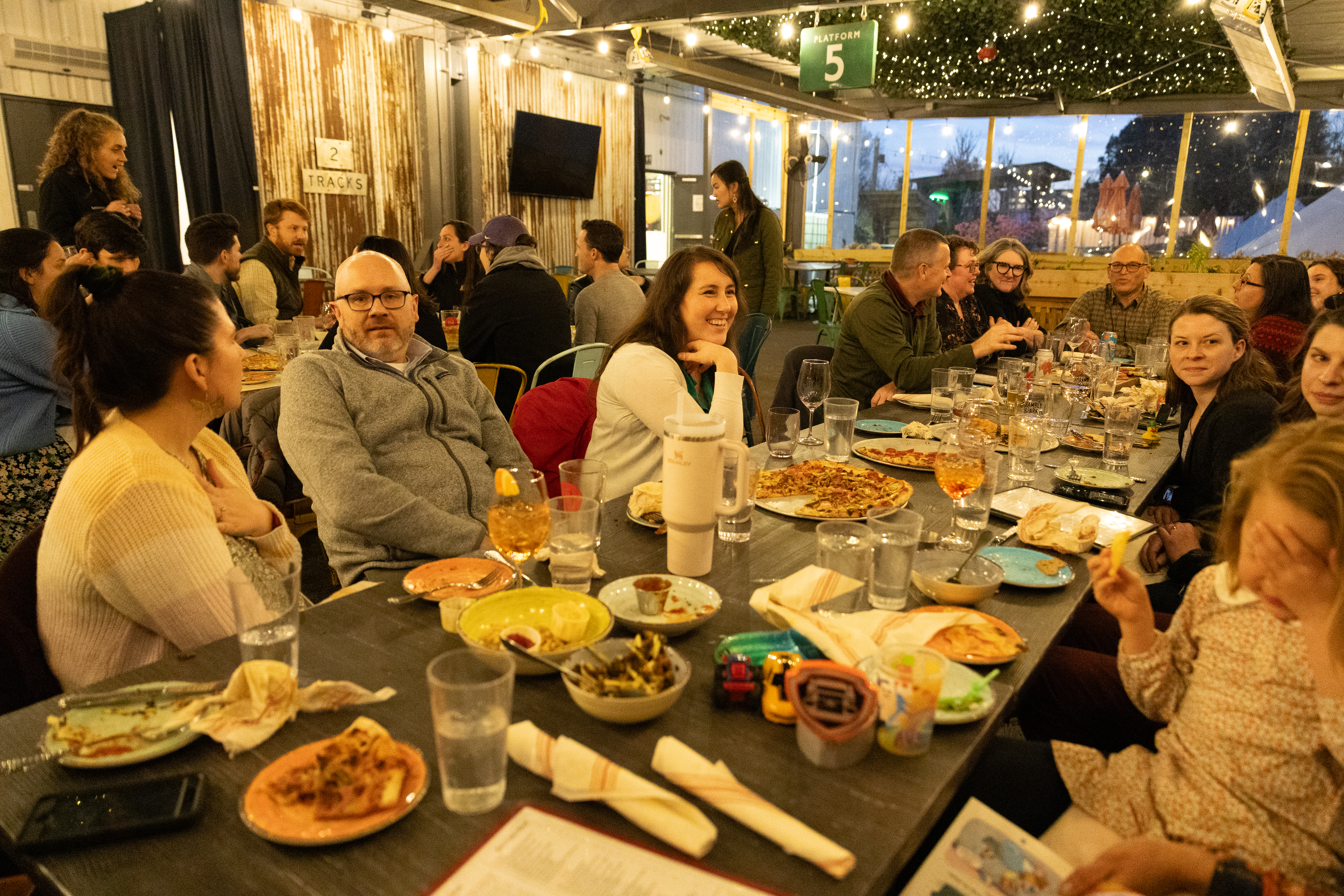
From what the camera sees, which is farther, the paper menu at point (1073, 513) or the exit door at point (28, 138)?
the exit door at point (28, 138)

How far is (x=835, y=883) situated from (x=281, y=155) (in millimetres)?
7861

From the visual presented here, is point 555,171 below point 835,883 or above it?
above

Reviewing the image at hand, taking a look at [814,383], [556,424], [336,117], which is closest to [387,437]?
[556,424]

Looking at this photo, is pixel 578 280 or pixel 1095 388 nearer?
pixel 1095 388

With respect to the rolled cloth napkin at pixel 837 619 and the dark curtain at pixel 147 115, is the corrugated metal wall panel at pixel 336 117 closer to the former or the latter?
the dark curtain at pixel 147 115

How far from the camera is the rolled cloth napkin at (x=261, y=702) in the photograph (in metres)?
1.04

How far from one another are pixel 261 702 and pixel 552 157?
31.4 feet

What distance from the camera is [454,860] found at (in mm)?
857

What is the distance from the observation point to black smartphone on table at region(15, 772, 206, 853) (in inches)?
34.4

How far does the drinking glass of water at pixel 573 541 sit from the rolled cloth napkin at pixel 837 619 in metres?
0.30

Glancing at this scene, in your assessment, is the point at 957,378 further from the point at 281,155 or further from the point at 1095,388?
the point at 281,155

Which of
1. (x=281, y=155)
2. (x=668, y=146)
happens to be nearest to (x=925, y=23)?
(x=668, y=146)

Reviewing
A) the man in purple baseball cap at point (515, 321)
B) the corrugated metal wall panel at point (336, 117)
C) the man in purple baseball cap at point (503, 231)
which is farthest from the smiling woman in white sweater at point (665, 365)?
the corrugated metal wall panel at point (336, 117)

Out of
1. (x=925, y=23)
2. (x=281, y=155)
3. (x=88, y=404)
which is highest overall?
(x=925, y=23)
